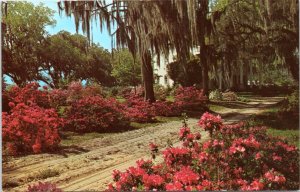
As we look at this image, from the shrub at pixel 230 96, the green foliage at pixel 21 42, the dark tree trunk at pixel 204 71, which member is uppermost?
the green foliage at pixel 21 42

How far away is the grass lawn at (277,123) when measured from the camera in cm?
520

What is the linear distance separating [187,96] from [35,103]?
2680mm

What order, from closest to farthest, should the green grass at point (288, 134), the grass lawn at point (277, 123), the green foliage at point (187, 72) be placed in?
the green grass at point (288, 134) < the grass lawn at point (277, 123) < the green foliage at point (187, 72)

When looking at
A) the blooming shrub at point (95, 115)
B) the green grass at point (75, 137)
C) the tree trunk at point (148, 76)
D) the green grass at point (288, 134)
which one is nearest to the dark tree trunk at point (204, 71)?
the tree trunk at point (148, 76)

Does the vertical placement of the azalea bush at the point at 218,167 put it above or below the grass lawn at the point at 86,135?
below

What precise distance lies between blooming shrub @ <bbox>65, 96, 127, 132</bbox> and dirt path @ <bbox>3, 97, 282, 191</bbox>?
0.48m

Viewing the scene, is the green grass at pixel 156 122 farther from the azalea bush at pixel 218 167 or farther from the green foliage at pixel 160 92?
the azalea bush at pixel 218 167

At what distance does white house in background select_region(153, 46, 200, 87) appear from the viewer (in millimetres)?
5902

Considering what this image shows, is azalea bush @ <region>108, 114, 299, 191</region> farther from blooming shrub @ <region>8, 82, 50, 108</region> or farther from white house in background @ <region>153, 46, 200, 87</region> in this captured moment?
blooming shrub @ <region>8, 82, 50, 108</region>

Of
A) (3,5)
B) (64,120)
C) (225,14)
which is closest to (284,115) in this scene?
(225,14)

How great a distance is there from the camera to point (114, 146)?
5816 millimetres

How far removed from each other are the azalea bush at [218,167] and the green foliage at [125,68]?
1478 millimetres

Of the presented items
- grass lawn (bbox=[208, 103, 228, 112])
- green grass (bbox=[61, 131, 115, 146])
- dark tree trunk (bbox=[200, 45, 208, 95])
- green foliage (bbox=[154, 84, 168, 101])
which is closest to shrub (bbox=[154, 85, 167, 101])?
green foliage (bbox=[154, 84, 168, 101])

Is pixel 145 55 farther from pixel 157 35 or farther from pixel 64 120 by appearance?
pixel 64 120
